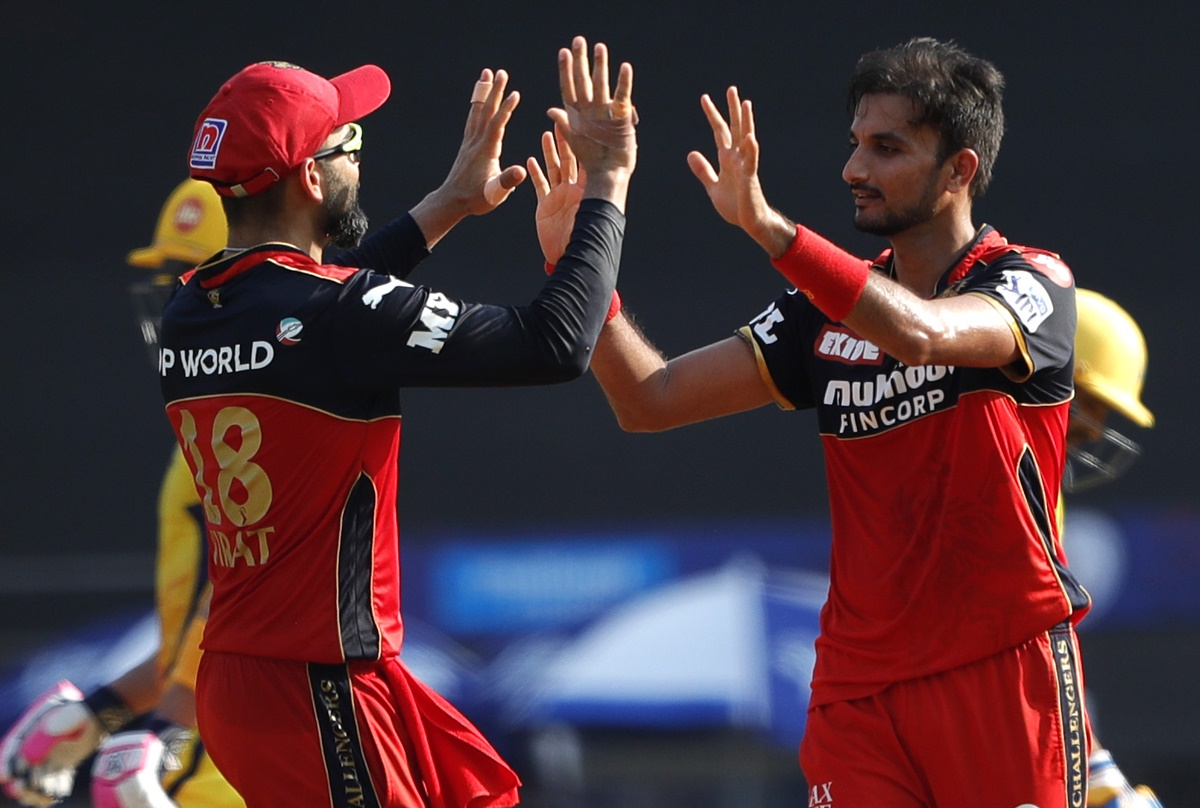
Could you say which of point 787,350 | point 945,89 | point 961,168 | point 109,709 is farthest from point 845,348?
point 109,709

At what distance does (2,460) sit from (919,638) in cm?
601

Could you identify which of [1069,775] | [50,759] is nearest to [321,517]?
[1069,775]

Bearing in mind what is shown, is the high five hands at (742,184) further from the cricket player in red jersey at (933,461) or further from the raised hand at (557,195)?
the raised hand at (557,195)

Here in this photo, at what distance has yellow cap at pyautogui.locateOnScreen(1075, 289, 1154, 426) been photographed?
4.12 meters

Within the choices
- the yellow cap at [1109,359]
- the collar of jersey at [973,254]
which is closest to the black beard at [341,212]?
the collar of jersey at [973,254]

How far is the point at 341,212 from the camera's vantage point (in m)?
2.85

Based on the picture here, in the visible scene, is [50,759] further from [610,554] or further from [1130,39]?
[1130,39]

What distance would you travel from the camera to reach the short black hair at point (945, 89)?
→ 3.06 m

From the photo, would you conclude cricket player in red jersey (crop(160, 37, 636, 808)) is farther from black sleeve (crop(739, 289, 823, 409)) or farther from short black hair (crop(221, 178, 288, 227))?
black sleeve (crop(739, 289, 823, 409))

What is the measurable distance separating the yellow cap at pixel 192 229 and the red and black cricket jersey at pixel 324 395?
6.62 feet

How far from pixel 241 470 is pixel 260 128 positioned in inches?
21.2

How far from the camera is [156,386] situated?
7762 millimetres

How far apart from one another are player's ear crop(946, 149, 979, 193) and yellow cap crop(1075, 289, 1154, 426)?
3.75 feet

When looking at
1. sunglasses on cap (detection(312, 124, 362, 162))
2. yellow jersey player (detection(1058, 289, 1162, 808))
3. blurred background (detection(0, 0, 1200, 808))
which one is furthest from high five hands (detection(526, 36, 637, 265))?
blurred background (detection(0, 0, 1200, 808))
